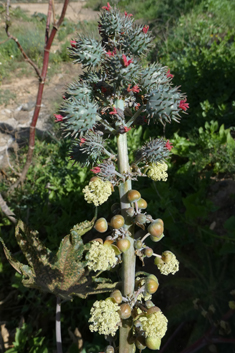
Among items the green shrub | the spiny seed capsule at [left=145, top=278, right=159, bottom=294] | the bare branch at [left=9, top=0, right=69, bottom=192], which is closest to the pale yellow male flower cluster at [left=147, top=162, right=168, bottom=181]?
the spiny seed capsule at [left=145, top=278, right=159, bottom=294]

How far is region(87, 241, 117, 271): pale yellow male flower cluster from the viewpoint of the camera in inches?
47.0

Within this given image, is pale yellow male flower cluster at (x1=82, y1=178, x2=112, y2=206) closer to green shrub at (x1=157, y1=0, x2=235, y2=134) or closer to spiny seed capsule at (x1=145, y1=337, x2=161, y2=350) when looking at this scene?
spiny seed capsule at (x1=145, y1=337, x2=161, y2=350)

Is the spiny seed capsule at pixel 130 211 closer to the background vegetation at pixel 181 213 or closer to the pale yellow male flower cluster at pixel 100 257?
the pale yellow male flower cluster at pixel 100 257

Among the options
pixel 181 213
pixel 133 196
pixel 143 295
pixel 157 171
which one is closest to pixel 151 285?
pixel 143 295

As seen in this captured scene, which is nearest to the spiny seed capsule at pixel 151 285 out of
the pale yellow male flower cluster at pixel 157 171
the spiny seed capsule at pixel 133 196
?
the spiny seed capsule at pixel 133 196

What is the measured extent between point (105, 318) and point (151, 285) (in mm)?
283

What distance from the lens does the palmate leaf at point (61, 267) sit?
1652 mm

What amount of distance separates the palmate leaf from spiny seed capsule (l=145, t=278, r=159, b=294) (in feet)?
1.16

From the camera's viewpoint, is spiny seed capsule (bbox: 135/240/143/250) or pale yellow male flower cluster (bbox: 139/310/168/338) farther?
spiny seed capsule (bbox: 135/240/143/250)

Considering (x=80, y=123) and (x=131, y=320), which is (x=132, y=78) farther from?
(x=131, y=320)

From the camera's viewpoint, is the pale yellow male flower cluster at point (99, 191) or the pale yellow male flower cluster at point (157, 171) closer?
the pale yellow male flower cluster at point (99, 191)

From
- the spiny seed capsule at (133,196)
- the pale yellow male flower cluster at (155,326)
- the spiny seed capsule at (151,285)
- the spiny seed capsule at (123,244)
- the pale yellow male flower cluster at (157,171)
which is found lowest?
the pale yellow male flower cluster at (155,326)

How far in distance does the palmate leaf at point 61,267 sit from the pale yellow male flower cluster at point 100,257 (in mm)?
415

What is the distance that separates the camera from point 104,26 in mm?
1278
